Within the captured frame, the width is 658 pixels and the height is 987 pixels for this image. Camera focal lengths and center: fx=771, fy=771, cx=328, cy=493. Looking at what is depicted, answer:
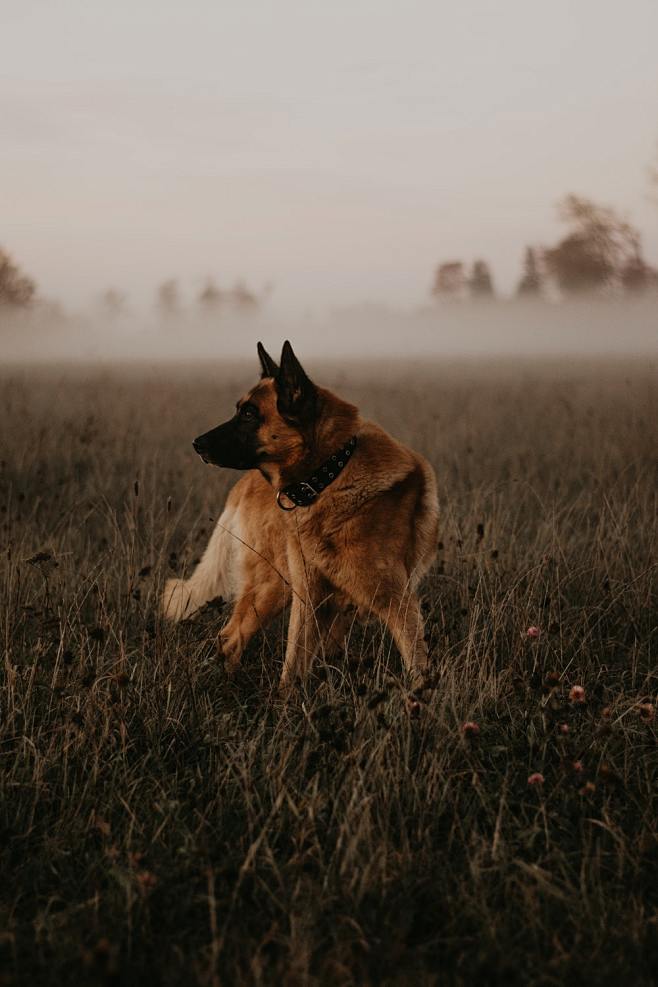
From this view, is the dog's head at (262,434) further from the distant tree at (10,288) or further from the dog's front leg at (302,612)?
the distant tree at (10,288)

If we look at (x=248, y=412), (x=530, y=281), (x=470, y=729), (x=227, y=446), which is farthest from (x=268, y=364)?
(x=530, y=281)

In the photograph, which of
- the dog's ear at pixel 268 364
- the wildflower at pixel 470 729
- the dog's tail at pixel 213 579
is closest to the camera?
the wildflower at pixel 470 729

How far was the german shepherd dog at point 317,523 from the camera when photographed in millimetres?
3188

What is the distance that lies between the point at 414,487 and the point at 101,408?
8.38 m

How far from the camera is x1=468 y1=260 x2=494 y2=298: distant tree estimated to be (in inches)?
2990

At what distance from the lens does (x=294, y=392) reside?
3.29 m

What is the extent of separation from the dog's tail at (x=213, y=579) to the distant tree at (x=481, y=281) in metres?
76.1

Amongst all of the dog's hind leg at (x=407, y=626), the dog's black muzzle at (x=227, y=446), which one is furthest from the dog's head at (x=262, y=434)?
the dog's hind leg at (x=407, y=626)

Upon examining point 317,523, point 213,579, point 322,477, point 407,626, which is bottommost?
point 407,626

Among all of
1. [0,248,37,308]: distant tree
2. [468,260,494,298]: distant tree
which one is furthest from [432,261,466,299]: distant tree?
[0,248,37,308]: distant tree

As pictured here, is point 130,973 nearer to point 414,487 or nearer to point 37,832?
point 37,832

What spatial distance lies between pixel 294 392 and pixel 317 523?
57cm

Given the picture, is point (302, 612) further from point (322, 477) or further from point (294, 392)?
point (294, 392)

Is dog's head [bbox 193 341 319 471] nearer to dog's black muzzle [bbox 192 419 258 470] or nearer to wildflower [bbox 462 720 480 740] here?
dog's black muzzle [bbox 192 419 258 470]
